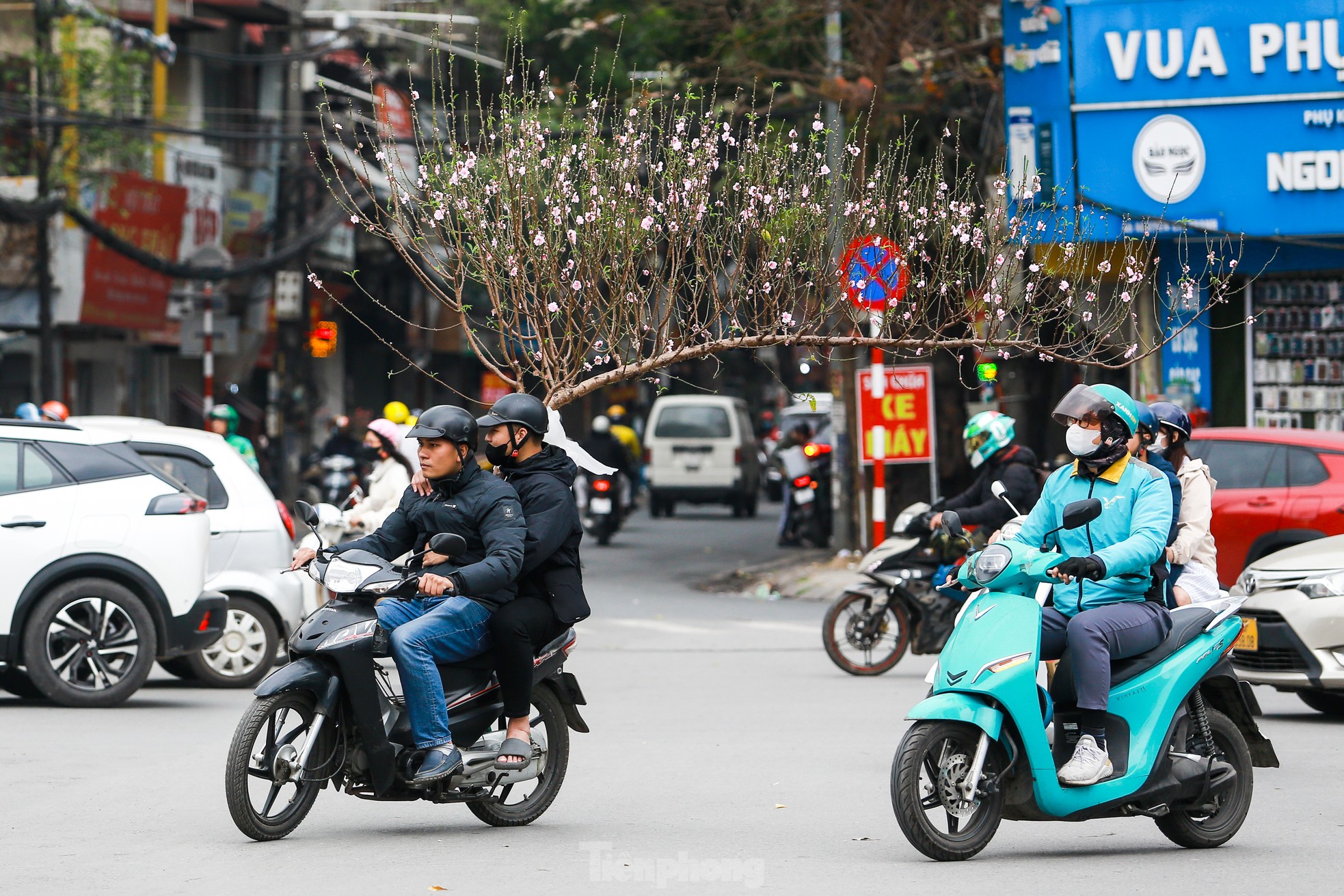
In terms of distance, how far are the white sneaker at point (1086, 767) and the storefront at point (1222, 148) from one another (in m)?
13.0

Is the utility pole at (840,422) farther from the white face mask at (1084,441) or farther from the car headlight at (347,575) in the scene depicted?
the car headlight at (347,575)

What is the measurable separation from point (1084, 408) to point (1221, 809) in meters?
1.58

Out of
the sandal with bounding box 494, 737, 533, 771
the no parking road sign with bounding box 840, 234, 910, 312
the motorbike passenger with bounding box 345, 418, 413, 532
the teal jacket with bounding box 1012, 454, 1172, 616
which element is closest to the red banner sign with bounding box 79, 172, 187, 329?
the motorbike passenger with bounding box 345, 418, 413, 532

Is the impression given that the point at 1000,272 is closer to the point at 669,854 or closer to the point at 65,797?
the point at 669,854

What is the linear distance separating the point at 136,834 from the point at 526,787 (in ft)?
5.01

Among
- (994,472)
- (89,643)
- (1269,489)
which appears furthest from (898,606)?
(89,643)

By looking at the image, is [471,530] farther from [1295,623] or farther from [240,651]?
[240,651]

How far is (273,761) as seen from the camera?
21.2 ft

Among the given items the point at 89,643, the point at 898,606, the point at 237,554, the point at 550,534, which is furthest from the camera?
the point at 898,606

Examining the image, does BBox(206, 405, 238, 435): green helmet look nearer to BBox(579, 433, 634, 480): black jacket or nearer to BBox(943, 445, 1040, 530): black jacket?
BBox(943, 445, 1040, 530): black jacket

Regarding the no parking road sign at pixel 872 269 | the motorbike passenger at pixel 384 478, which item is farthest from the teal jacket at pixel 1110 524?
the motorbike passenger at pixel 384 478

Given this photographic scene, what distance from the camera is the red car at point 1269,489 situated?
1330 cm

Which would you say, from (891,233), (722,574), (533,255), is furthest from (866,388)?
(533,255)

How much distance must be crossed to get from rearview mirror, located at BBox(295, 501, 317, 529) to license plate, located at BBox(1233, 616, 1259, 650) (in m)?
5.62
